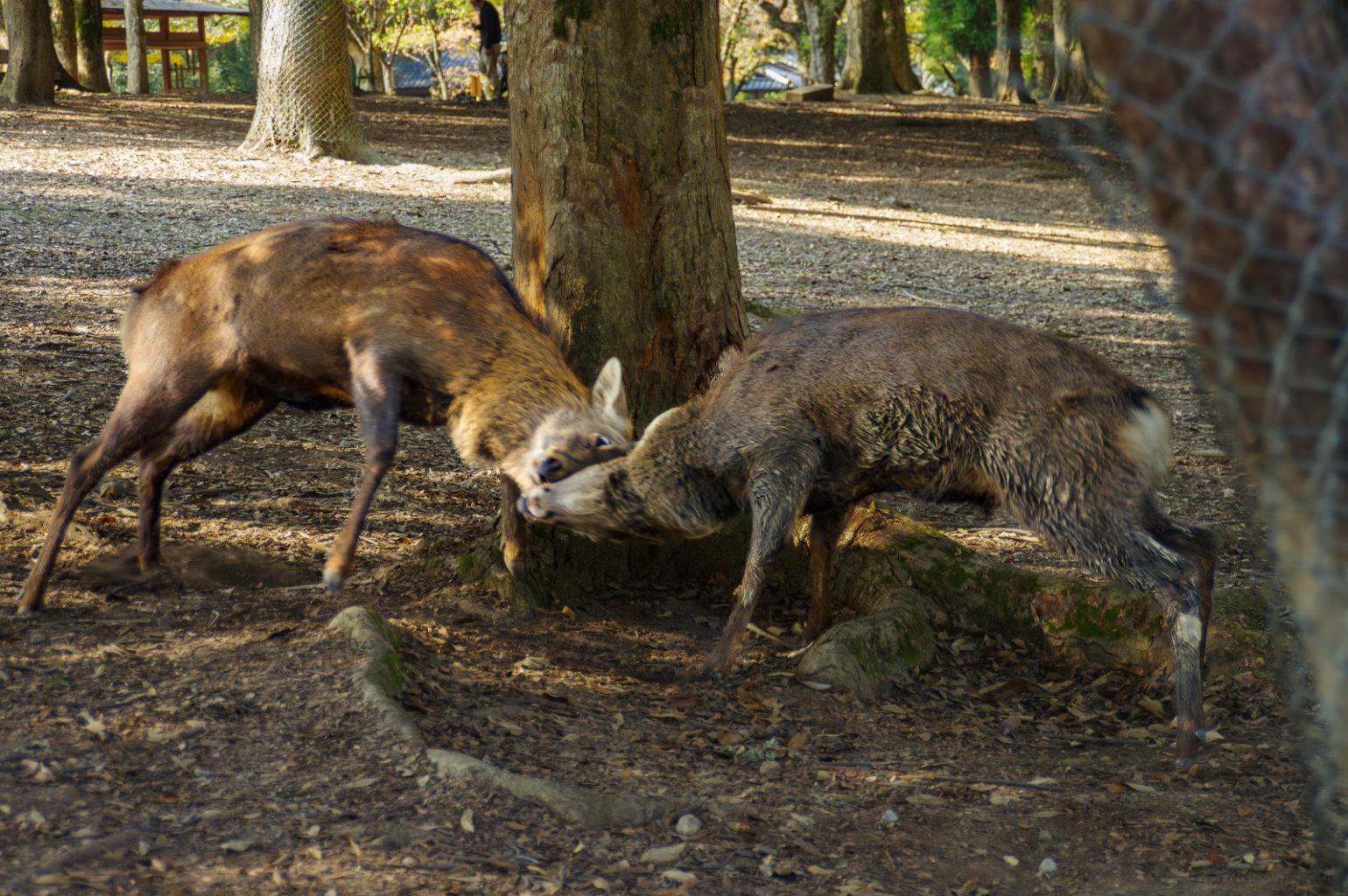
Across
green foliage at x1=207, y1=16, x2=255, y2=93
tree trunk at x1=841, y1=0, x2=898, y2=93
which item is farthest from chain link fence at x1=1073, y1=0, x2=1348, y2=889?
green foliage at x1=207, y1=16, x2=255, y2=93

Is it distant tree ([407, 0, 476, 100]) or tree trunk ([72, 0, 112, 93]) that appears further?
distant tree ([407, 0, 476, 100])

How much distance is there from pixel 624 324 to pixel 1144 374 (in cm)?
496

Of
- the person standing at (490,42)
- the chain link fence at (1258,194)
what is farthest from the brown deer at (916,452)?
the person standing at (490,42)

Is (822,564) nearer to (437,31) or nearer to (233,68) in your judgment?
(233,68)

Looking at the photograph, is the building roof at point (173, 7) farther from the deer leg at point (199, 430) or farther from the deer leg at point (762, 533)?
the deer leg at point (762, 533)

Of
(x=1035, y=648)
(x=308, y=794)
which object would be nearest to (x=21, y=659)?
(x=308, y=794)

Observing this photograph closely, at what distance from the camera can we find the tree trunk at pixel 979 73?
106ft

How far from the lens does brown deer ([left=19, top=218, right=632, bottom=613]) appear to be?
4.55m

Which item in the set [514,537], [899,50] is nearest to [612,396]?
[514,537]

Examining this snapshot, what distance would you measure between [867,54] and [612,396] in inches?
1040

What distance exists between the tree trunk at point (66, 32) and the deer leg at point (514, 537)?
885 inches

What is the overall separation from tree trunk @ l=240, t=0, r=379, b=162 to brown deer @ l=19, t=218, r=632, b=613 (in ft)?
34.3

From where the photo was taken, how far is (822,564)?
199 inches

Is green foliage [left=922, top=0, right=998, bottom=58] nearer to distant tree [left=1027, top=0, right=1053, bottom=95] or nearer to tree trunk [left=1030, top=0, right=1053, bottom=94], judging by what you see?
distant tree [left=1027, top=0, right=1053, bottom=95]
